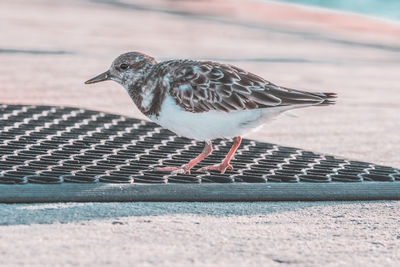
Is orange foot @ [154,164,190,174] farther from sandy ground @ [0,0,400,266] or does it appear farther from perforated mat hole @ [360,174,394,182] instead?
perforated mat hole @ [360,174,394,182]

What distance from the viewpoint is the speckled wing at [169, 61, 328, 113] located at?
15.8ft

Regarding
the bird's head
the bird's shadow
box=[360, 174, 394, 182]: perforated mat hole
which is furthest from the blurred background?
the bird's shadow

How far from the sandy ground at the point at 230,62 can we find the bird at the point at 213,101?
619 mm

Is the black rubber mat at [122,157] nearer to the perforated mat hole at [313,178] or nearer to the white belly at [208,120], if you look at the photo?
the perforated mat hole at [313,178]

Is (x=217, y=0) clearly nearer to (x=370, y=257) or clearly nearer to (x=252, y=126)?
(x=252, y=126)

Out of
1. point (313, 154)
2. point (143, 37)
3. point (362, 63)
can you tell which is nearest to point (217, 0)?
point (143, 37)

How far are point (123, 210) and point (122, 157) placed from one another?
1.05 meters

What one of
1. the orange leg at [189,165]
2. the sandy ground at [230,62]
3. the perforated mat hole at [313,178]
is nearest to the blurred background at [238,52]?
the sandy ground at [230,62]

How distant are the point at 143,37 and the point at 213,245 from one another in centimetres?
815

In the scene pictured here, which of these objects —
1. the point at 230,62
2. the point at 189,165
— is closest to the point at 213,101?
the point at 189,165

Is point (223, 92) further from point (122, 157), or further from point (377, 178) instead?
point (377, 178)

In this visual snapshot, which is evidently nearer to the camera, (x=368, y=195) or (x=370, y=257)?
(x=370, y=257)

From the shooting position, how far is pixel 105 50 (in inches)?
401

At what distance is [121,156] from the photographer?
5.18m
